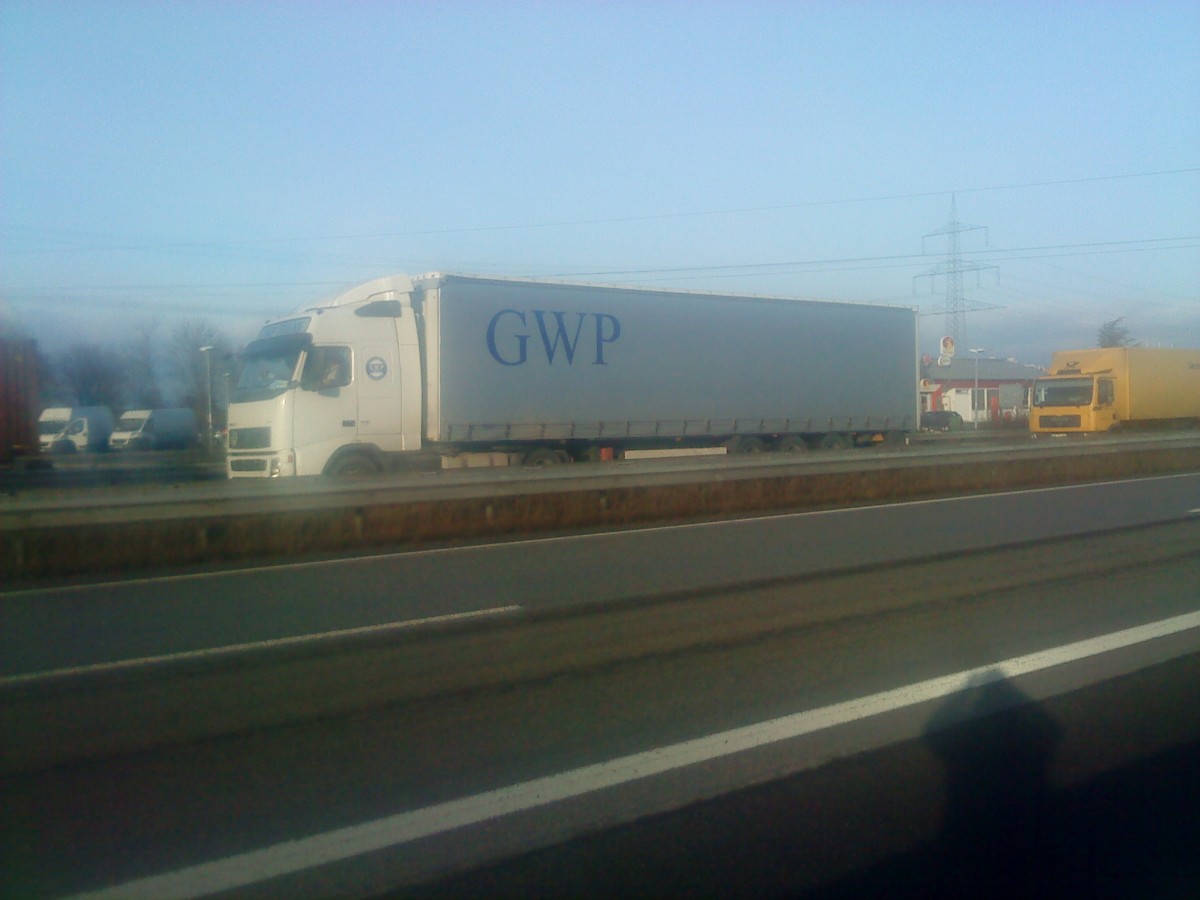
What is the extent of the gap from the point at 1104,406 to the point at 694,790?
3878 centimetres

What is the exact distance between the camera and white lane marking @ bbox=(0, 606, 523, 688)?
7.47 meters

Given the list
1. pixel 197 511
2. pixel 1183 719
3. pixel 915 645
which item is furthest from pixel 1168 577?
pixel 197 511

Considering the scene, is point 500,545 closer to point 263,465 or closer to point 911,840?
point 263,465

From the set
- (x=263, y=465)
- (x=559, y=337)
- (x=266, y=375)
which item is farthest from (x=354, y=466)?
(x=559, y=337)

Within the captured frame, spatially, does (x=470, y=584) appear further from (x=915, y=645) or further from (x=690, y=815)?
(x=690, y=815)

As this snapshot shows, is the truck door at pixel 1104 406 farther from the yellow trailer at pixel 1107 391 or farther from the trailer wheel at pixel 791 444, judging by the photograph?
the trailer wheel at pixel 791 444

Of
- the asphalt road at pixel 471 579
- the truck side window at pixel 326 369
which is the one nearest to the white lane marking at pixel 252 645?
the asphalt road at pixel 471 579

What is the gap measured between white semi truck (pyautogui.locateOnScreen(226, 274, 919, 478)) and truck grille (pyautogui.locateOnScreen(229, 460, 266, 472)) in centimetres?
3

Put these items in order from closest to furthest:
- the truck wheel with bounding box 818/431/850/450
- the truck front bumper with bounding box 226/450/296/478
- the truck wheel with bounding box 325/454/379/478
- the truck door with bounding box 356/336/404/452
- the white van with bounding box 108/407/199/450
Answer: the truck front bumper with bounding box 226/450/296/478, the truck wheel with bounding box 325/454/379/478, the truck door with bounding box 356/336/404/452, the truck wheel with bounding box 818/431/850/450, the white van with bounding box 108/407/199/450

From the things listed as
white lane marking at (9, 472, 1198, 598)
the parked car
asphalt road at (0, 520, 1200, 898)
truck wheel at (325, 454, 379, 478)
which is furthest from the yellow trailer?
asphalt road at (0, 520, 1200, 898)

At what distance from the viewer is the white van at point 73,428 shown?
3788 cm

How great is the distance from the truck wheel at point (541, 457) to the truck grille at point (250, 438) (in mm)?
5515

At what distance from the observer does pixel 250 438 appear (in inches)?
Answer: 727

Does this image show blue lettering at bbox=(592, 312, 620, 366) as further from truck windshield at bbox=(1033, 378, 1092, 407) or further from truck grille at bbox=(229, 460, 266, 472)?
truck windshield at bbox=(1033, 378, 1092, 407)
